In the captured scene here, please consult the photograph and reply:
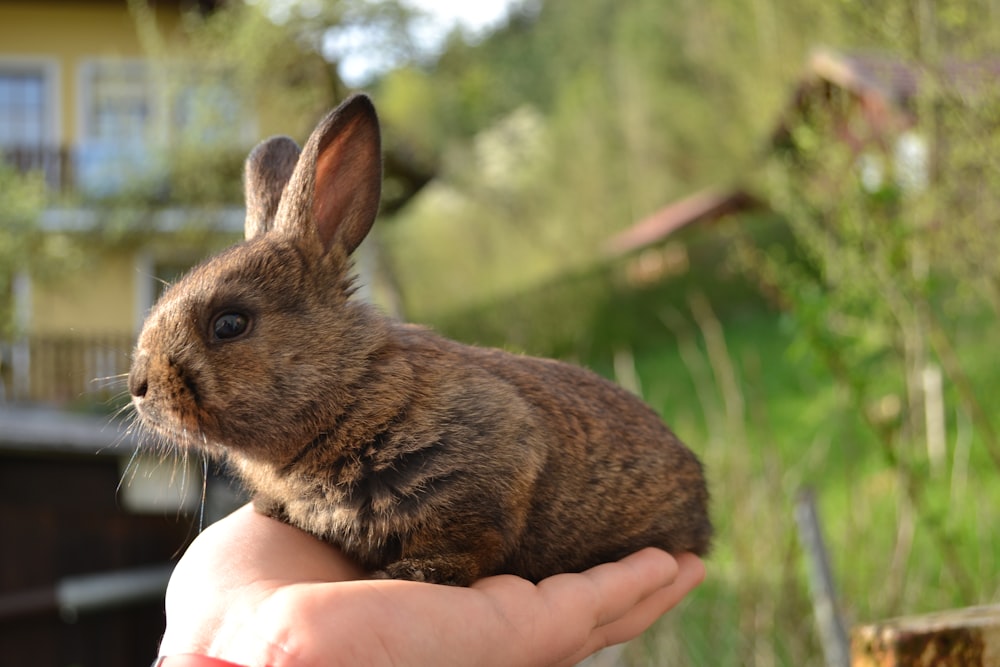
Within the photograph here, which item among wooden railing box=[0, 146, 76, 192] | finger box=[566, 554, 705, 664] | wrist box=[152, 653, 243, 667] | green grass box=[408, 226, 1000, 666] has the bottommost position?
green grass box=[408, 226, 1000, 666]

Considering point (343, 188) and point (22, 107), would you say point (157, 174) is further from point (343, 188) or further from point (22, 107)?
point (343, 188)

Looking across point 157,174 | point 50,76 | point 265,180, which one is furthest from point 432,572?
point 50,76

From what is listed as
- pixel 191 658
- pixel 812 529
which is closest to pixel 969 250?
pixel 812 529

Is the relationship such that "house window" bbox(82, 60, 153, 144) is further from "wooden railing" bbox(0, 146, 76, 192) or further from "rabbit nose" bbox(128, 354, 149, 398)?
"rabbit nose" bbox(128, 354, 149, 398)

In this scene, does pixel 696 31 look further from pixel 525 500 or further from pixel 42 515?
pixel 525 500

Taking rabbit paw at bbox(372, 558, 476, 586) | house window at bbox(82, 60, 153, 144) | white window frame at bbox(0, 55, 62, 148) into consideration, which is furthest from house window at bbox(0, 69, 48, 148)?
rabbit paw at bbox(372, 558, 476, 586)

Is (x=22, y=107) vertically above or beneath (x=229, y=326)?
above

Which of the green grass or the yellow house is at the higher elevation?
the yellow house
